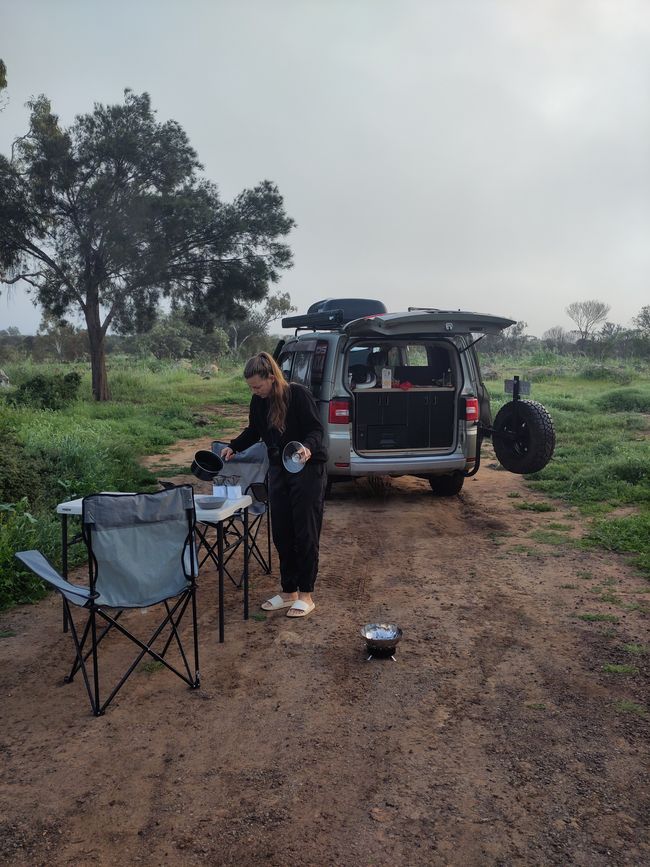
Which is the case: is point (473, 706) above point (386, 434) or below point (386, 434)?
below

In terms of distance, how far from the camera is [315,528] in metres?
4.27

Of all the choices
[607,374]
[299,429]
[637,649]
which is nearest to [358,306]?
[299,429]

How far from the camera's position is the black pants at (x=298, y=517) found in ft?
13.8

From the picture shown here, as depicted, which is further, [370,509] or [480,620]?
[370,509]

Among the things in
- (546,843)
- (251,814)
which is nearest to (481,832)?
(546,843)

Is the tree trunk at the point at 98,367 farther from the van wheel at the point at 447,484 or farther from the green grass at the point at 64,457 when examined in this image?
the van wheel at the point at 447,484

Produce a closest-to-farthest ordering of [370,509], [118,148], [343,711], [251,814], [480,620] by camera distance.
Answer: [251,814] < [343,711] < [480,620] < [370,509] < [118,148]

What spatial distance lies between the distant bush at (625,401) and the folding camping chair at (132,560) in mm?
13150

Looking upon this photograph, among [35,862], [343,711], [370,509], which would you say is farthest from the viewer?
[370,509]

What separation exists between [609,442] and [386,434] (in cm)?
461

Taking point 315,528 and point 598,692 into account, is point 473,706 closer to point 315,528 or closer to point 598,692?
point 598,692

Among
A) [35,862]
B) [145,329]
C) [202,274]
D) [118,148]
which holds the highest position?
[118,148]

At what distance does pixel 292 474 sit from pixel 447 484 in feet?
12.1

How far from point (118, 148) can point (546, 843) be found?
1914 cm
